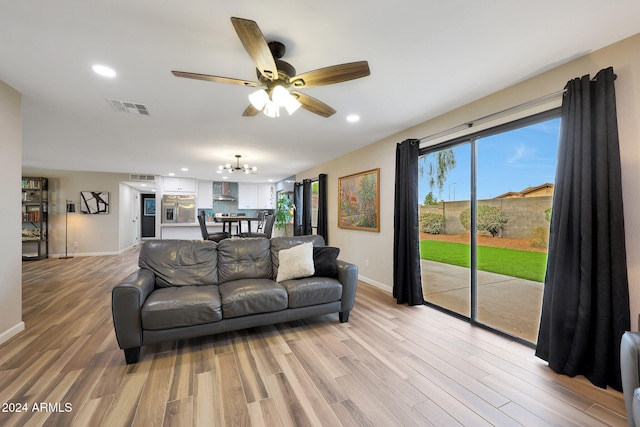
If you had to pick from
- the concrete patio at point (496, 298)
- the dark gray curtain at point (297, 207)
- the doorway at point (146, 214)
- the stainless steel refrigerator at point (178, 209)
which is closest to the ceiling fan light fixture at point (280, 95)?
the concrete patio at point (496, 298)

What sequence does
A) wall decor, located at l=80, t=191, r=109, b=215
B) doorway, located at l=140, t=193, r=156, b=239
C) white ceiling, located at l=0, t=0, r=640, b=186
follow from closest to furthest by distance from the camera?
white ceiling, located at l=0, t=0, r=640, b=186
wall decor, located at l=80, t=191, r=109, b=215
doorway, located at l=140, t=193, r=156, b=239

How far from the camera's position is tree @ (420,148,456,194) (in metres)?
3.69

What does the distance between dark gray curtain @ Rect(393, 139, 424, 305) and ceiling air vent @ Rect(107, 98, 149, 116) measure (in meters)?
3.28

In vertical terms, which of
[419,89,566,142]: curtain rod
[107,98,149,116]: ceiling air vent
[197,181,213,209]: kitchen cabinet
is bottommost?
[197,181,213,209]: kitchen cabinet

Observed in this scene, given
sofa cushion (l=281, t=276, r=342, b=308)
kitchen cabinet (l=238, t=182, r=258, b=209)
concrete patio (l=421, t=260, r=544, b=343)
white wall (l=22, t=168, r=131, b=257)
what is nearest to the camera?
sofa cushion (l=281, t=276, r=342, b=308)

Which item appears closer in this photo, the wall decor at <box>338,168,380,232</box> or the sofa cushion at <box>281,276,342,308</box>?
the sofa cushion at <box>281,276,342,308</box>

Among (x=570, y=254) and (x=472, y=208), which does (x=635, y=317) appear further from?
(x=472, y=208)

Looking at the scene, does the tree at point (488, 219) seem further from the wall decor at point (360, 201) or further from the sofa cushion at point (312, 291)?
the sofa cushion at point (312, 291)

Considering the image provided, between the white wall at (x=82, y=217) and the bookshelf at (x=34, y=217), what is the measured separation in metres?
0.16

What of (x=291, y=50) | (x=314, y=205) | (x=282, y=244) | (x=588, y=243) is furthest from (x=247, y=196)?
(x=588, y=243)

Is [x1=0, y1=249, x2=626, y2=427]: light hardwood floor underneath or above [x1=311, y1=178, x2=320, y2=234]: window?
underneath

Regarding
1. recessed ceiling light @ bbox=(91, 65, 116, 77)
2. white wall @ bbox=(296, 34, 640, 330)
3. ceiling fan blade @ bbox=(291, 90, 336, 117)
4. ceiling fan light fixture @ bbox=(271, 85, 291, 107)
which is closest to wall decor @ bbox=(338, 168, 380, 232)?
white wall @ bbox=(296, 34, 640, 330)

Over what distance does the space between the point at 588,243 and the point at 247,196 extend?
8956 mm

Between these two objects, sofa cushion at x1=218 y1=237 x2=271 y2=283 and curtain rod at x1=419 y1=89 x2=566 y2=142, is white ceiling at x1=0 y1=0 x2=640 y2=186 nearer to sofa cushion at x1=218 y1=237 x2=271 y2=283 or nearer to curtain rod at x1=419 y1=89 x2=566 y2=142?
curtain rod at x1=419 y1=89 x2=566 y2=142
